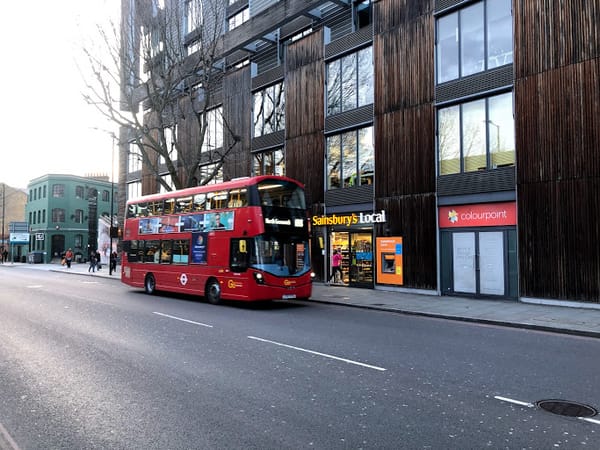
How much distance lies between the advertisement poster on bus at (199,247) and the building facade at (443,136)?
733 cm

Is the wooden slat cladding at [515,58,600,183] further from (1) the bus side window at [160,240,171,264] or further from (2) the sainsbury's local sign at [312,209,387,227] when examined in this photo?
(1) the bus side window at [160,240,171,264]

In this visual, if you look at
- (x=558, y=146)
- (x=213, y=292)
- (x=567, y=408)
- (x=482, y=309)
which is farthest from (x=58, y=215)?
(x=567, y=408)

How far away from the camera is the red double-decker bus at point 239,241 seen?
13.8m

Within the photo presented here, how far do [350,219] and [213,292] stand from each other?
25.2ft

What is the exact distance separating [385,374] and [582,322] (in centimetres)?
702

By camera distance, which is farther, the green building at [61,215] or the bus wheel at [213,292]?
the green building at [61,215]

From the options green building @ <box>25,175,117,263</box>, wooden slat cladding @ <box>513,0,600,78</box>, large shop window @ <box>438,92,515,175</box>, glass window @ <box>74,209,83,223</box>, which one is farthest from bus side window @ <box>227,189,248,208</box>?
glass window @ <box>74,209,83,223</box>

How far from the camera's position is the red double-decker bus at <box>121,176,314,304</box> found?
13.8 meters

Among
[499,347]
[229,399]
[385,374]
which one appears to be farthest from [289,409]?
[499,347]

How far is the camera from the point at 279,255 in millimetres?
14070

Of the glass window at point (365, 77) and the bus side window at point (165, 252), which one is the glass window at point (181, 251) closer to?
the bus side window at point (165, 252)

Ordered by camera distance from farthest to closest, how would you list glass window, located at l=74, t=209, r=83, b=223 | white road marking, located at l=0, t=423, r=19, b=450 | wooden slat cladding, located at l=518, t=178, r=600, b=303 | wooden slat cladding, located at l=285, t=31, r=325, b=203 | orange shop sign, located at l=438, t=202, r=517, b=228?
glass window, located at l=74, t=209, r=83, b=223 < wooden slat cladding, located at l=285, t=31, r=325, b=203 < orange shop sign, located at l=438, t=202, r=517, b=228 < wooden slat cladding, located at l=518, t=178, r=600, b=303 < white road marking, located at l=0, t=423, r=19, b=450

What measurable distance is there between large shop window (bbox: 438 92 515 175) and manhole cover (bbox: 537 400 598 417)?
11.5 meters

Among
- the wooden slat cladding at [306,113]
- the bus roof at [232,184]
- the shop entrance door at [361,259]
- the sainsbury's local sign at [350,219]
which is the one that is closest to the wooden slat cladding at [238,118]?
the wooden slat cladding at [306,113]
